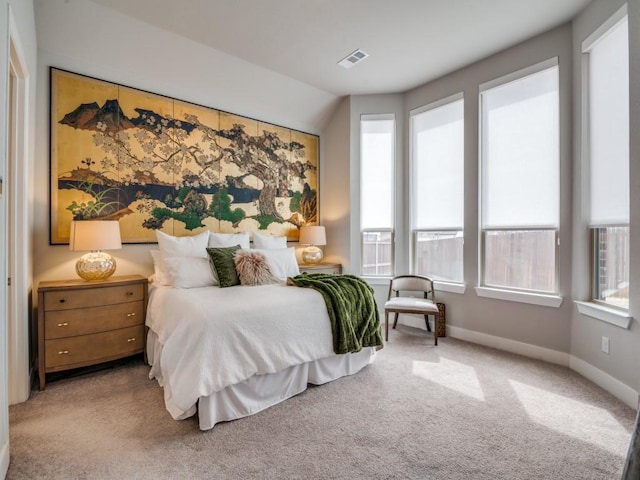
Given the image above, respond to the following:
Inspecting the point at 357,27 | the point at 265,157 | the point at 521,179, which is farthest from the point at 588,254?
the point at 265,157

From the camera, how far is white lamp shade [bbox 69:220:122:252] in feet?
8.73

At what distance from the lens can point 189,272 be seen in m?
2.98

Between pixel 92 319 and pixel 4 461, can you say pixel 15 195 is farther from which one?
pixel 4 461

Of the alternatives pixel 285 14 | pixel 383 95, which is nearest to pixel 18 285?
pixel 285 14

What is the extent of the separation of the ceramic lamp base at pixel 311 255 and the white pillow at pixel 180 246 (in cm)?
149

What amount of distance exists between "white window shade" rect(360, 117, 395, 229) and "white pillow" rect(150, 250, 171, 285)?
103 inches

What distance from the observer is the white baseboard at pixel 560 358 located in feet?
7.60

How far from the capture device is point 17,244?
2215mm

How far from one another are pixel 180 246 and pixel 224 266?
1.79 ft

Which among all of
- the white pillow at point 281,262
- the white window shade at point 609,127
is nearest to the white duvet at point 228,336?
the white pillow at point 281,262

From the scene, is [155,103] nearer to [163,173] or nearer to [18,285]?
[163,173]

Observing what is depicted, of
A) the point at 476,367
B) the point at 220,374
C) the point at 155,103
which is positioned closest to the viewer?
the point at 220,374

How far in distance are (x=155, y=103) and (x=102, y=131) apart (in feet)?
2.02

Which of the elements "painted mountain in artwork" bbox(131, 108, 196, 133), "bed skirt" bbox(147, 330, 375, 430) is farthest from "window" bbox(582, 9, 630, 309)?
"painted mountain in artwork" bbox(131, 108, 196, 133)
